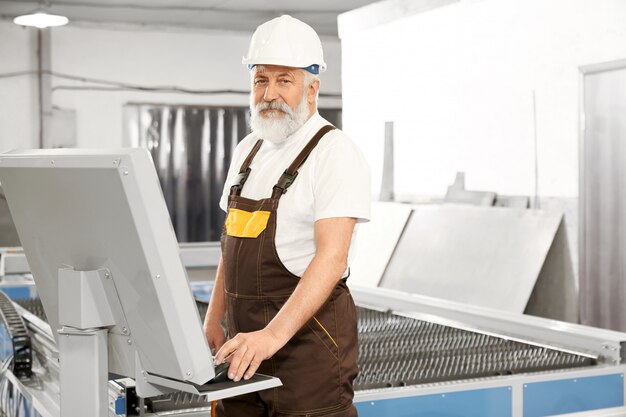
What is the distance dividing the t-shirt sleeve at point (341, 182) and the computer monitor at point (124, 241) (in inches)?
18.8

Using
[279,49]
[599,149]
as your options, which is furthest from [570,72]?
[279,49]

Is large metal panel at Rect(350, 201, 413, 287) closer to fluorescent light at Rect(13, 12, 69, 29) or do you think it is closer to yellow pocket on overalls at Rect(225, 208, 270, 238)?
fluorescent light at Rect(13, 12, 69, 29)

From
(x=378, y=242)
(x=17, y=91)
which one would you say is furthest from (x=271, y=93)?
(x=17, y=91)

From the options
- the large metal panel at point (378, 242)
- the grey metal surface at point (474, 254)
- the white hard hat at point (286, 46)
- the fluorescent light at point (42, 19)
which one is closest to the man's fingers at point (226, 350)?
the white hard hat at point (286, 46)

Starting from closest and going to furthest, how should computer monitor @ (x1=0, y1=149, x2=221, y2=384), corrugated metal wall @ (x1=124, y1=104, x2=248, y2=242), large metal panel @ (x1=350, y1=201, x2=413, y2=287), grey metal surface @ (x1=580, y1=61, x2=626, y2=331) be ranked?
computer monitor @ (x1=0, y1=149, x2=221, y2=384) < grey metal surface @ (x1=580, y1=61, x2=626, y2=331) < large metal panel @ (x1=350, y1=201, x2=413, y2=287) < corrugated metal wall @ (x1=124, y1=104, x2=248, y2=242)

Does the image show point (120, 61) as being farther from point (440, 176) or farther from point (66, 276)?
point (66, 276)

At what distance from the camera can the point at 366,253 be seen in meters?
5.09

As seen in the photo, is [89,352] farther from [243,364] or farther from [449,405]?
[449,405]

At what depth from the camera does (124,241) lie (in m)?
1.29

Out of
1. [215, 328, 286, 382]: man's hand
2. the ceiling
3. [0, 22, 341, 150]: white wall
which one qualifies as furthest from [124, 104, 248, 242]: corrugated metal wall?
[215, 328, 286, 382]: man's hand

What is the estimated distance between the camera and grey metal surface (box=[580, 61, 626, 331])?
13.1 ft

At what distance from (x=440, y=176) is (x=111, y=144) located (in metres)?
3.98

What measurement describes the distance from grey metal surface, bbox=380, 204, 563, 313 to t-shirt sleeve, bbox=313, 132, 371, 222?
2.45 meters

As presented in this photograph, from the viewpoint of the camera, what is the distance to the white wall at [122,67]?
7.88 m
